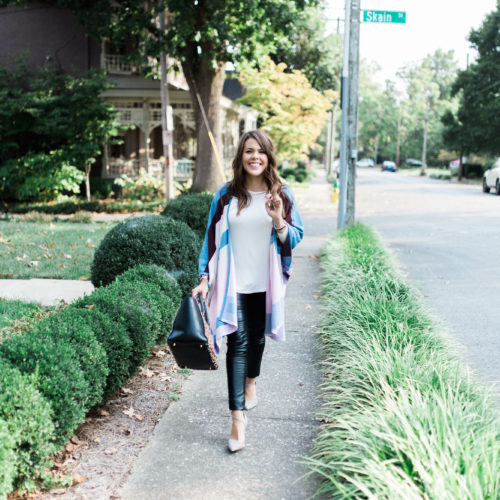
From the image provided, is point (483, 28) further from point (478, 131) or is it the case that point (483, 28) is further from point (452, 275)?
point (452, 275)

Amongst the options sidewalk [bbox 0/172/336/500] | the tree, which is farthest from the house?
sidewalk [bbox 0/172/336/500]

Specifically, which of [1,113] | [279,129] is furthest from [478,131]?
[1,113]

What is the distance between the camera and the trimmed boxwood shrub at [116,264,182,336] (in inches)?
195

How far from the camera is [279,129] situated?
2508 centimetres

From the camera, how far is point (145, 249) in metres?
5.76

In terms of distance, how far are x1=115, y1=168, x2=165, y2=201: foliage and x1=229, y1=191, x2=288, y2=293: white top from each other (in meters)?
16.4

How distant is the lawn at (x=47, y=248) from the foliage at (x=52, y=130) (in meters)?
4.98

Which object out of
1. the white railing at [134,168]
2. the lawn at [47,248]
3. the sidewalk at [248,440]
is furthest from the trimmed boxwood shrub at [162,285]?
the white railing at [134,168]

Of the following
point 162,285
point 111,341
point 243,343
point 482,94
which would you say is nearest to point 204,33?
point 162,285

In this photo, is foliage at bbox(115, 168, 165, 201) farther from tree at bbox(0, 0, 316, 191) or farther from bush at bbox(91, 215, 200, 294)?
bush at bbox(91, 215, 200, 294)

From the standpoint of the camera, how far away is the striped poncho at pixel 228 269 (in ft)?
11.6

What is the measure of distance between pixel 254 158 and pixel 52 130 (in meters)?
16.2

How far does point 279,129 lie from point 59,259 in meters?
17.3

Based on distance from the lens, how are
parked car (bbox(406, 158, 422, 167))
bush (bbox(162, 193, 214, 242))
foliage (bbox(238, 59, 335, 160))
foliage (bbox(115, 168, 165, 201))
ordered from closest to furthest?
bush (bbox(162, 193, 214, 242)) → foliage (bbox(115, 168, 165, 201)) → foliage (bbox(238, 59, 335, 160)) → parked car (bbox(406, 158, 422, 167))
